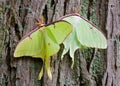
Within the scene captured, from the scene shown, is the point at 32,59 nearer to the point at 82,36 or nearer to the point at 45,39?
the point at 45,39

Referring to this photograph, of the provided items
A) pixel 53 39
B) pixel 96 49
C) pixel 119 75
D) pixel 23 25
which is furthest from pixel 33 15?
pixel 119 75

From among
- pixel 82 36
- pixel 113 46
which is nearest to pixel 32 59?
pixel 82 36

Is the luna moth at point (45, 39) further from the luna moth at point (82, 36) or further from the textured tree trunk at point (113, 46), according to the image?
the textured tree trunk at point (113, 46)

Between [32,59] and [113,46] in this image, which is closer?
[32,59]

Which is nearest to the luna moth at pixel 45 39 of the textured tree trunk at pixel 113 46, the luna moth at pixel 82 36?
the luna moth at pixel 82 36

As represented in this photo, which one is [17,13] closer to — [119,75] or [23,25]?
[23,25]

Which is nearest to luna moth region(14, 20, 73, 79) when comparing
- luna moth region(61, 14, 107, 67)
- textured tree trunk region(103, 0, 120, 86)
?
luna moth region(61, 14, 107, 67)

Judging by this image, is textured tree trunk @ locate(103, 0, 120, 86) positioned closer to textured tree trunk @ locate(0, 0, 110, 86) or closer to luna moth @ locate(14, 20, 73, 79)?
textured tree trunk @ locate(0, 0, 110, 86)

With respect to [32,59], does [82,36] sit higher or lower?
higher
